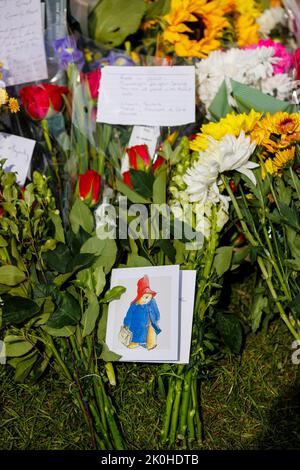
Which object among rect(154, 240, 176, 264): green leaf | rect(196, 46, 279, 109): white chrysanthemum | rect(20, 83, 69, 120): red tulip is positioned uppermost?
rect(196, 46, 279, 109): white chrysanthemum

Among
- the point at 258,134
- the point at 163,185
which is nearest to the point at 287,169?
the point at 258,134

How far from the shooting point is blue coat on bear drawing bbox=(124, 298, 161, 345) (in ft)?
4.23

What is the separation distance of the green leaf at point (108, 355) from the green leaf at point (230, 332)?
259 mm

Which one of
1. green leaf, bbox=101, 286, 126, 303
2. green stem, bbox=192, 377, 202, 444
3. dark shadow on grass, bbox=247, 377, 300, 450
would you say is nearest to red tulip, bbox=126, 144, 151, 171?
green leaf, bbox=101, 286, 126, 303

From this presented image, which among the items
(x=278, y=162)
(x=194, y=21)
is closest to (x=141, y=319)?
(x=278, y=162)

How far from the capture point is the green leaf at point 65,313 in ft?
4.12

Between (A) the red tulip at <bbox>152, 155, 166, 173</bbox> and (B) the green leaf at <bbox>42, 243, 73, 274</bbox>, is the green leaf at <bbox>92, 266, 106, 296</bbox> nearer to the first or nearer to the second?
(B) the green leaf at <bbox>42, 243, 73, 274</bbox>

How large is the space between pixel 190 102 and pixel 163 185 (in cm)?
36

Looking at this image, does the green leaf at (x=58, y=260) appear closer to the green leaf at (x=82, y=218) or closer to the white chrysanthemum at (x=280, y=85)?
the green leaf at (x=82, y=218)

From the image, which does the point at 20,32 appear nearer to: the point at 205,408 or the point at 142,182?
the point at 142,182

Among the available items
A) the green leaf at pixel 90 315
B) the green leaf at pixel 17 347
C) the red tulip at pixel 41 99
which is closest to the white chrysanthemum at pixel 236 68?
the red tulip at pixel 41 99

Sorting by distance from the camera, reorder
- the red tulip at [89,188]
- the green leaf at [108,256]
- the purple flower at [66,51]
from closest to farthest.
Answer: the green leaf at [108,256]
the red tulip at [89,188]
the purple flower at [66,51]

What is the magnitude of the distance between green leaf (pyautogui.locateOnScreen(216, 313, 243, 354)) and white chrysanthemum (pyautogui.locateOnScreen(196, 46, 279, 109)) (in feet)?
2.15

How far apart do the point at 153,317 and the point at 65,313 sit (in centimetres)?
19
